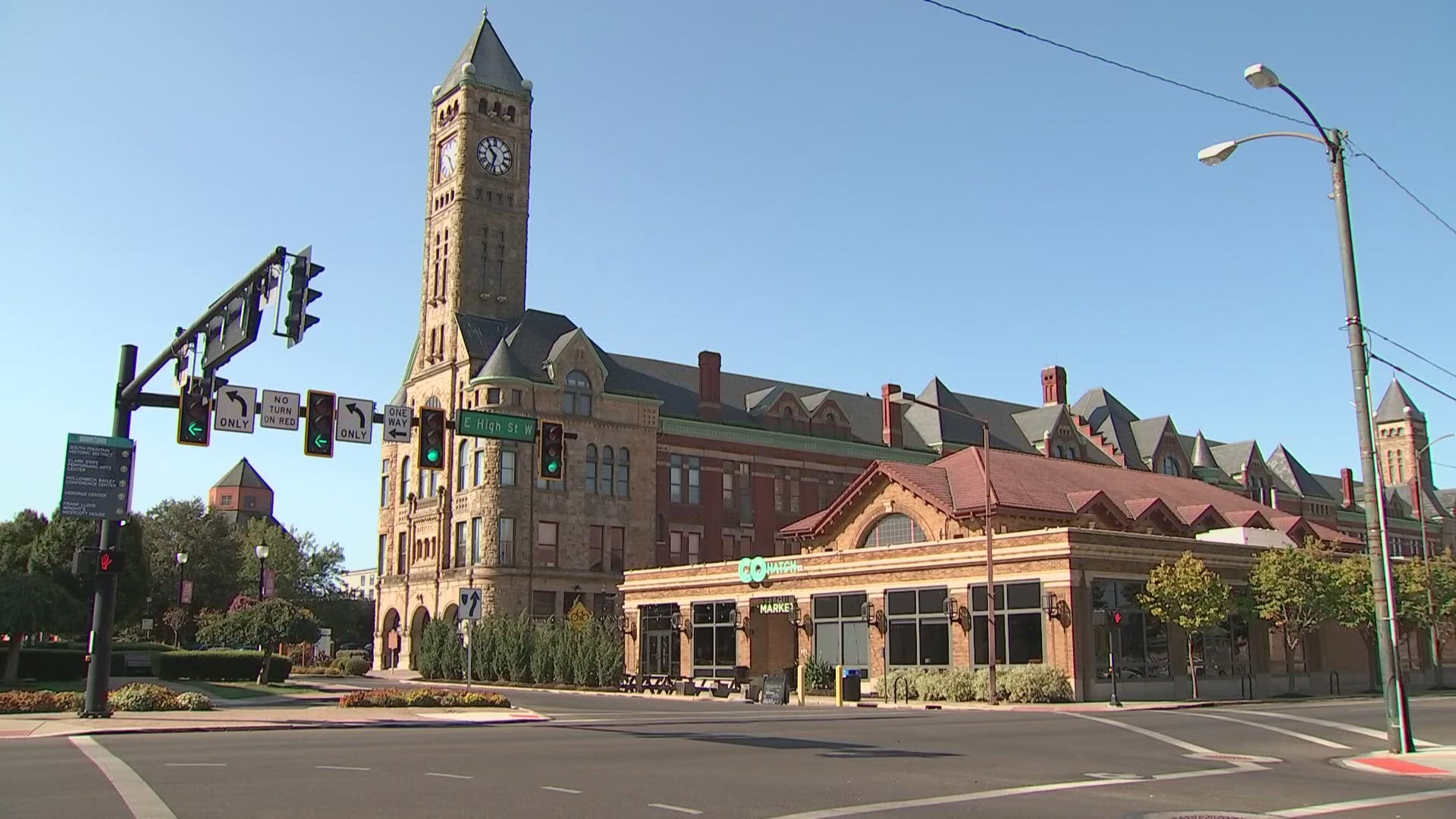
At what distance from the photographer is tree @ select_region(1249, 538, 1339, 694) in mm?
44594

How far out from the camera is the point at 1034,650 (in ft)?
139

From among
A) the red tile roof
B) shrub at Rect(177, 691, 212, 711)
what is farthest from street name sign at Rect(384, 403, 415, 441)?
the red tile roof

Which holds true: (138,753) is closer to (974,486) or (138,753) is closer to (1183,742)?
(1183,742)

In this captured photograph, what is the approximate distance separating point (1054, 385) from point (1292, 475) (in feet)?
80.5

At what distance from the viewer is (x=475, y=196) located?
251 feet

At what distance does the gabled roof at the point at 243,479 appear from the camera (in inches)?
6176

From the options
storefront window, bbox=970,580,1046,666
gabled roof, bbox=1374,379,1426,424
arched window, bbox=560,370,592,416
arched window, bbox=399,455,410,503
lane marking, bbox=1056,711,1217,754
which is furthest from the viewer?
gabled roof, bbox=1374,379,1426,424

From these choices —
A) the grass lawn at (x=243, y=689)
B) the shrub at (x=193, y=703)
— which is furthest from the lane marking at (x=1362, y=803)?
the grass lawn at (x=243, y=689)

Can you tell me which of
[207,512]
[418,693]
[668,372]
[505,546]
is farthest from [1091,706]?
[207,512]

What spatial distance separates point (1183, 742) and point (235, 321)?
19.6m

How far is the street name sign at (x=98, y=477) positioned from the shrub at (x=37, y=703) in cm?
458

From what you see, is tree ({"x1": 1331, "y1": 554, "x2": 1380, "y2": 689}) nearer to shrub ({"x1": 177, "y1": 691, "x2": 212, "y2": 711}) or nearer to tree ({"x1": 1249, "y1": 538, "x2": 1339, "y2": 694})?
tree ({"x1": 1249, "y1": 538, "x2": 1339, "y2": 694})

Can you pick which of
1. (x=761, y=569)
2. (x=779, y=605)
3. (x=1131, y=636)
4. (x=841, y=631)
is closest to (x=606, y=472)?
(x=761, y=569)

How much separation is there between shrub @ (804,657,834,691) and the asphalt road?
20.8 m
